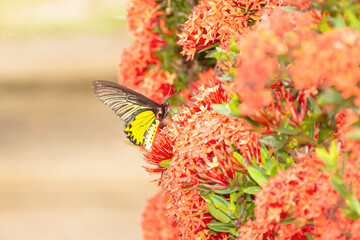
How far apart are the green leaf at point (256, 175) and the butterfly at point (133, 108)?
70 cm

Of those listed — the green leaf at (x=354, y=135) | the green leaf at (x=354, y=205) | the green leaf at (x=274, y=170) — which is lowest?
the green leaf at (x=274, y=170)

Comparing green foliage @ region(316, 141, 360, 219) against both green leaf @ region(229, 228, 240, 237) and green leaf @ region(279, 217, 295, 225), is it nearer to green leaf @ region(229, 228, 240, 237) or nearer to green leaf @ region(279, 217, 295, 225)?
green leaf @ region(279, 217, 295, 225)

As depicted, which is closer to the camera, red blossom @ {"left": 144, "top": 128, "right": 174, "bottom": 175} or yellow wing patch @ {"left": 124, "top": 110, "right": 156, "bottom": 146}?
red blossom @ {"left": 144, "top": 128, "right": 174, "bottom": 175}

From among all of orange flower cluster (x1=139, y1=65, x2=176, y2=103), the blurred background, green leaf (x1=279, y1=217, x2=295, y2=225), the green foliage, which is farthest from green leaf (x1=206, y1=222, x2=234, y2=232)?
the blurred background

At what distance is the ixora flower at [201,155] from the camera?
1.28 metres

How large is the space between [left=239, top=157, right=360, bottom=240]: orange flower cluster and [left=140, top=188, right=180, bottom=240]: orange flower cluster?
86 centimetres

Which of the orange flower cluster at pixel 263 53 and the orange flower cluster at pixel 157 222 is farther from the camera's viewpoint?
the orange flower cluster at pixel 157 222

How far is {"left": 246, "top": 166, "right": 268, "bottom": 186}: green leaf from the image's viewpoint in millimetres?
1188

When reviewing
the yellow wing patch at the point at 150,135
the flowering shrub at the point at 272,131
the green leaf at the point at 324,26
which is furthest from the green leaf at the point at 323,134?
the yellow wing patch at the point at 150,135

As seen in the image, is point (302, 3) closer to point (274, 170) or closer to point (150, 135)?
point (274, 170)

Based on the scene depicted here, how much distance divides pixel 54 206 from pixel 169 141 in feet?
14.4

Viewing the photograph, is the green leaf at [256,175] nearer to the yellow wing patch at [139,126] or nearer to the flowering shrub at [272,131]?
the flowering shrub at [272,131]

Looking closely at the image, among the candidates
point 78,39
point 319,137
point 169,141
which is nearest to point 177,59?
point 169,141

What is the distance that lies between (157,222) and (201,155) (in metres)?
0.81
